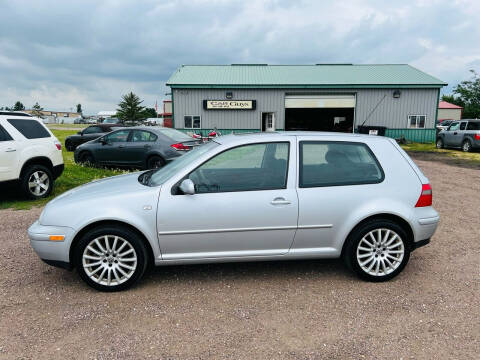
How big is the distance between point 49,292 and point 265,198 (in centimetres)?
245

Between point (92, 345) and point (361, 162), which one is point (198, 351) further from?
point (361, 162)

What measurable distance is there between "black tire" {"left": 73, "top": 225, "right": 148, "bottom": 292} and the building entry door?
21.8 m

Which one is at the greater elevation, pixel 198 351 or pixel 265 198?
pixel 265 198

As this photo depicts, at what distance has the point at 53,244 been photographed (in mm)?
3664

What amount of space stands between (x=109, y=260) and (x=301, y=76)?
24572 millimetres

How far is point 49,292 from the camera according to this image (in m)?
3.81

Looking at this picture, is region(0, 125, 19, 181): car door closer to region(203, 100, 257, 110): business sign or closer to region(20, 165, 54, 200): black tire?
region(20, 165, 54, 200): black tire

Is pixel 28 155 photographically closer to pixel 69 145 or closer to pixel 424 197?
pixel 424 197

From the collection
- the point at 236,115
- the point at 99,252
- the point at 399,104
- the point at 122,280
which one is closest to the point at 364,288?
the point at 122,280

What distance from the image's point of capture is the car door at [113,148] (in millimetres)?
11648

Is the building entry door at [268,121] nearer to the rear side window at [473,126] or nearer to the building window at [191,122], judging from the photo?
the building window at [191,122]

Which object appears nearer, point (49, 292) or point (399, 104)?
point (49, 292)

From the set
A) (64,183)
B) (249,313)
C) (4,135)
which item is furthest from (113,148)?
(249,313)

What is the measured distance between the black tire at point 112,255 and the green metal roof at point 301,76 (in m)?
21.6
